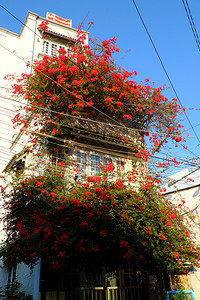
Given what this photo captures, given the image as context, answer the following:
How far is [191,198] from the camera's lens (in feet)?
38.5

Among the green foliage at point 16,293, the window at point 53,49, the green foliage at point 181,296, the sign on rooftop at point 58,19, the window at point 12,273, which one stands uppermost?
the sign on rooftop at point 58,19

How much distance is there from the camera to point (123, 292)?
9.27 meters

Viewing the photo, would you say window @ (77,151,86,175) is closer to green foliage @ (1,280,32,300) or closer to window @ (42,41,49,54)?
green foliage @ (1,280,32,300)

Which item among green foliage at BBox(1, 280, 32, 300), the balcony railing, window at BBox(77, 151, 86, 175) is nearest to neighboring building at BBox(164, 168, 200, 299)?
the balcony railing

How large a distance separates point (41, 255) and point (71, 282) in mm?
1938

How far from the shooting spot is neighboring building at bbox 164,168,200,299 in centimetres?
1012

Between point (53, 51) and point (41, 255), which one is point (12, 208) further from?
point (53, 51)

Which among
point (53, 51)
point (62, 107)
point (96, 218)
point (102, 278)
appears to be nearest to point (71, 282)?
point (102, 278)

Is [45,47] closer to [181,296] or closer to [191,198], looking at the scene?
[191,198]

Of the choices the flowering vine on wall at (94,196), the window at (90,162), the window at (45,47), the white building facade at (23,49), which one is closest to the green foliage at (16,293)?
the flowering vine on wall at (94,196)

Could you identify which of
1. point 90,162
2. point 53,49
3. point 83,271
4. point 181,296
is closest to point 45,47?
point 53,49

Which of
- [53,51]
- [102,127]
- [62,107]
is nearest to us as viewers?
[62,107]

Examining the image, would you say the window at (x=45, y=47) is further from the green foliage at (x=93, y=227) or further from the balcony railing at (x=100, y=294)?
the balcony railing at (x=100, y=294)

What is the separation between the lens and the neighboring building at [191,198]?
10.1 meters
